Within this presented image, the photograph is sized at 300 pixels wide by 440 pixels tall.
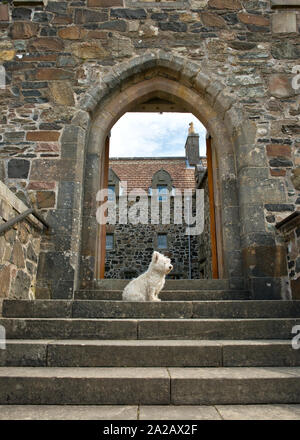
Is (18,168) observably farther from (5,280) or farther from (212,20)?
(212,20)

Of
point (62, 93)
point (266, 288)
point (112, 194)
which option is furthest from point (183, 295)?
point (112, 194)

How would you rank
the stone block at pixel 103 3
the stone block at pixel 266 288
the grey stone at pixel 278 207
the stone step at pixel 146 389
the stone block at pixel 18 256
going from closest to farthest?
the stone step at pixel 146 389, the stone block at pixel 18 256, the stone block at pixel 266 288, the grey stone at pixel 278 207, the stone block at pixel 103 3

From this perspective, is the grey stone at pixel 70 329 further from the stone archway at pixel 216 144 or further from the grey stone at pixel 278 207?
the grey stone at pixel 278 207

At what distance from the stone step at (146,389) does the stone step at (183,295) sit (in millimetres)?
2030

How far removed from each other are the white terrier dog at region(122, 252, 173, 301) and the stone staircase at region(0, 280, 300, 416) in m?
0.34

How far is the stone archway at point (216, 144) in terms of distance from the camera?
469 centimetres

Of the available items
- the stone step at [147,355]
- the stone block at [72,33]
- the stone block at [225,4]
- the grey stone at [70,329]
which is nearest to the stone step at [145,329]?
the grey stone at [70,329]

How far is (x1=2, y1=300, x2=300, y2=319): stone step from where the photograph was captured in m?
3.37

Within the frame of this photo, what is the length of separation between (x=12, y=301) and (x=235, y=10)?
5.77 m

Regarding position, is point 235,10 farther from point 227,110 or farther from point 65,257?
point 65,257

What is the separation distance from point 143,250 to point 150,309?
11833 mm

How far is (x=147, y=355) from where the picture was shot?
2410 mm

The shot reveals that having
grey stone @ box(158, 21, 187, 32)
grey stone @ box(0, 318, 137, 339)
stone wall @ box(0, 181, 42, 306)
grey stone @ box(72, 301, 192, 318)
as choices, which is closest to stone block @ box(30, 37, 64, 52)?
grey stone @ box(158, 21, 187, 32)

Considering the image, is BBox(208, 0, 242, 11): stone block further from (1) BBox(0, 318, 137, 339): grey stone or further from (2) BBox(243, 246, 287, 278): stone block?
(1) BBox(0, 318, 137, 339): grey stone
